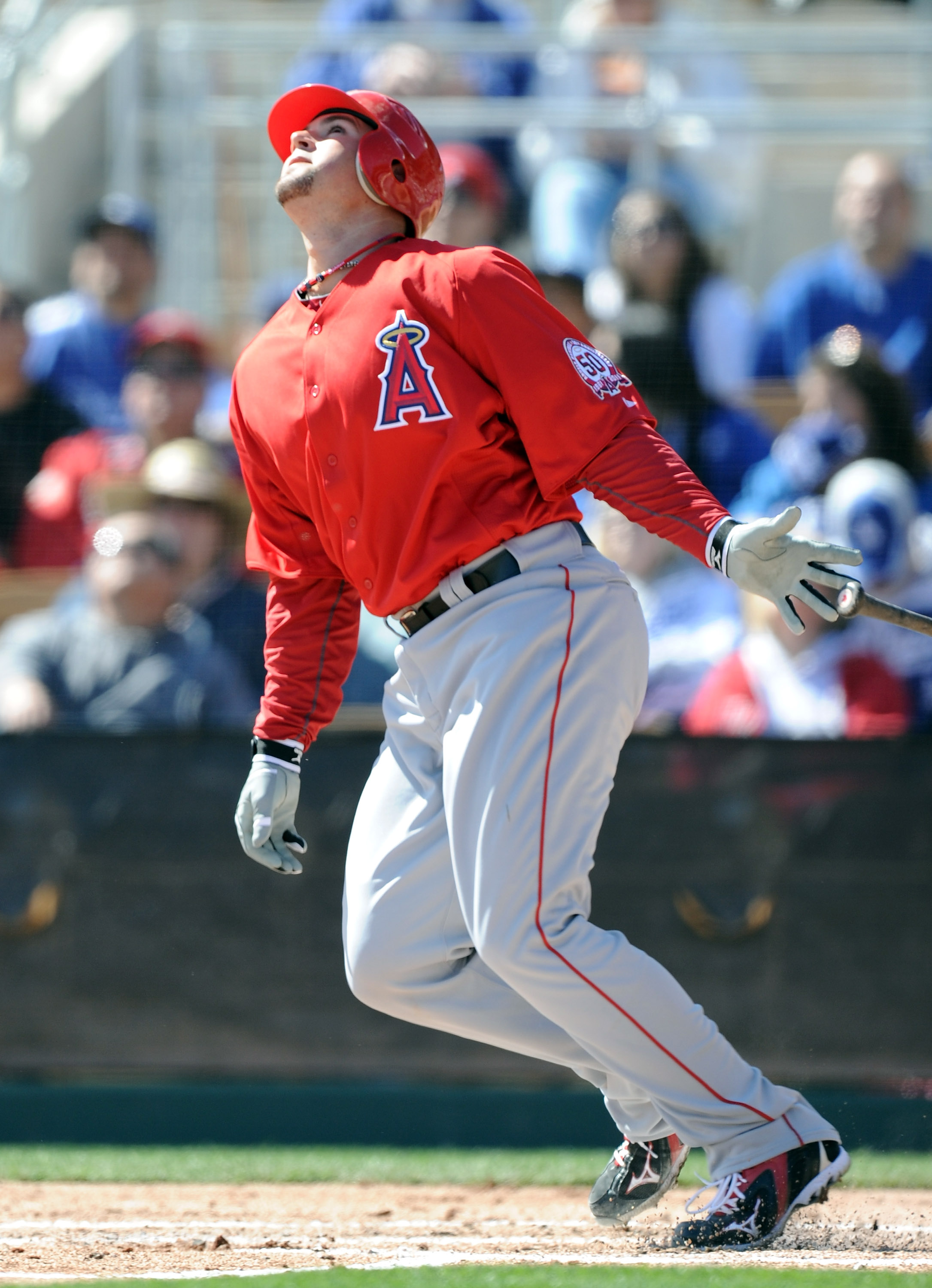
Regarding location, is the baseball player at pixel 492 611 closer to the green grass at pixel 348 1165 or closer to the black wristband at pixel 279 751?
the black wristband at pixel 279 751

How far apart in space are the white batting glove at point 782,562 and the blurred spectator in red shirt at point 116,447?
11.5ft

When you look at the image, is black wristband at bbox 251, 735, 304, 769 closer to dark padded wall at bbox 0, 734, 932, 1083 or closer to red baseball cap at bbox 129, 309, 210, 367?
dark padded wall at bbox 0, 734, 932, 1083

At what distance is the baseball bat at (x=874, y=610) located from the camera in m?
2.59

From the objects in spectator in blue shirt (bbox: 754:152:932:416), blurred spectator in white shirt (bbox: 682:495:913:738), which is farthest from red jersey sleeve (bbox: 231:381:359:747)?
spectator in blue shirt (bbox: 754:152:932:416)

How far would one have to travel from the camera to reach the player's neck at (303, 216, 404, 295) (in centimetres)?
311

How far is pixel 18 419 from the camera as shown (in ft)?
20.1

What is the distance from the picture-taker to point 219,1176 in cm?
405

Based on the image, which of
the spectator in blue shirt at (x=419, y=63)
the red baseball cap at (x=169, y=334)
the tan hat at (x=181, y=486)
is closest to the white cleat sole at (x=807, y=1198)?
the tan hat at (x=181, y=486)

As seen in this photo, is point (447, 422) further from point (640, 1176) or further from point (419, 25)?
point (419, 25)

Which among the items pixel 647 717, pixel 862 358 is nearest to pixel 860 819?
pixel 647 717

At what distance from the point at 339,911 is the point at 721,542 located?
227 centimetres

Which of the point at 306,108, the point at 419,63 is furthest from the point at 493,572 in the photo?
the point at 419,63

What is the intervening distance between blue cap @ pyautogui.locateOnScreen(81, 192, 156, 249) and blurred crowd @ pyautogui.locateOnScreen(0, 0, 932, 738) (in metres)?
0.01

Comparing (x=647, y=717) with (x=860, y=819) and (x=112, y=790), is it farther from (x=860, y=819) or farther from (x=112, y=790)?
(x=112, y=790)
